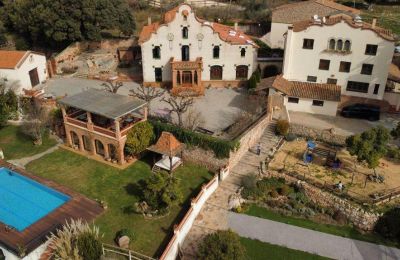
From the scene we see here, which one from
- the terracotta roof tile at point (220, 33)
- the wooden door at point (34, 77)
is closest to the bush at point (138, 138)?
the terracotta roof tile at point (220, 33)

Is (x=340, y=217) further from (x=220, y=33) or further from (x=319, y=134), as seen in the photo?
(x=220, y=33)

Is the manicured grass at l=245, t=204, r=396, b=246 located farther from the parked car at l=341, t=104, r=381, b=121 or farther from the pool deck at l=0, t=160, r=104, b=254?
the parked car at l=341, t=104, r=381, b=121

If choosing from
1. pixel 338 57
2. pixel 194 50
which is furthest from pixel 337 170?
pixel 194 50

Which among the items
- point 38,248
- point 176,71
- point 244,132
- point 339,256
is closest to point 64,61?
point 176,71

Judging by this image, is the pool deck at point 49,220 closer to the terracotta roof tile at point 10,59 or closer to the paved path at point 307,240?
the paved path at point 307,240

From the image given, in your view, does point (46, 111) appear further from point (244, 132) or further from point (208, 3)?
point (208, 3)

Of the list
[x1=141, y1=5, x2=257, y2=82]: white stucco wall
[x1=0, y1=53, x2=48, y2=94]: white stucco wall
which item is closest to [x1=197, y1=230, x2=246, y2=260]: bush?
[x1=141, y1=5, x2=257, y2=82]: white stucco wall

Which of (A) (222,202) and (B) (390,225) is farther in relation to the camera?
(A) (222,202)
